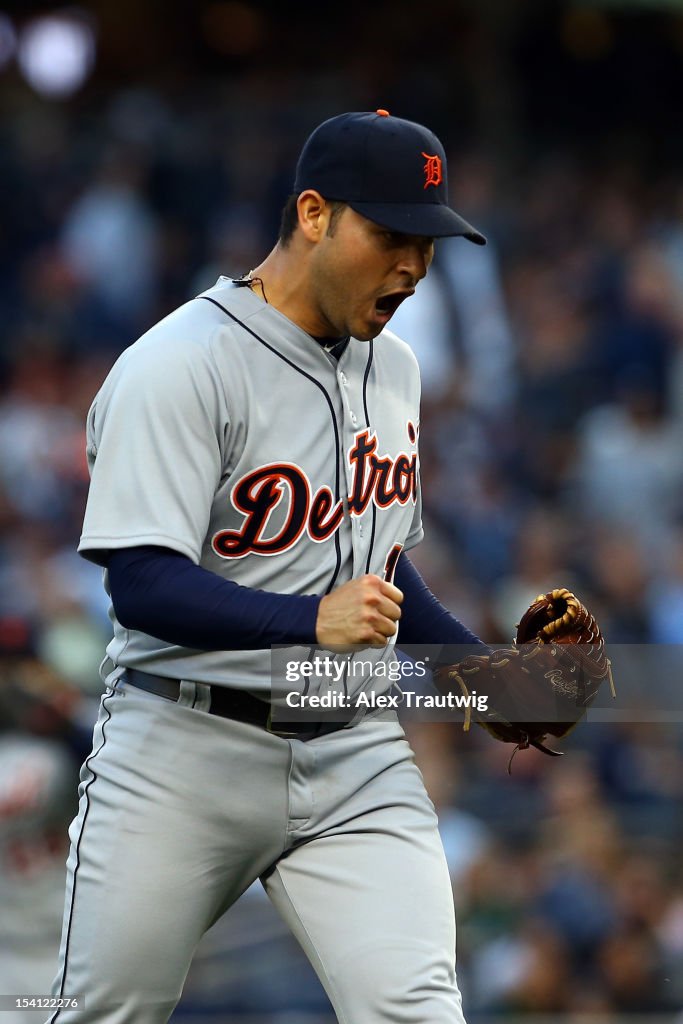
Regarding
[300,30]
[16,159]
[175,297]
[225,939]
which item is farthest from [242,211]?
[225,939]

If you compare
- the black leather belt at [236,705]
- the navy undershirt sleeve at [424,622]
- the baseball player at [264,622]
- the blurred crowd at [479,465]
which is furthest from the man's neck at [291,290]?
the blurred crowd at [479,465]

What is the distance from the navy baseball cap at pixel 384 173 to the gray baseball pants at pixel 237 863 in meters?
0.81

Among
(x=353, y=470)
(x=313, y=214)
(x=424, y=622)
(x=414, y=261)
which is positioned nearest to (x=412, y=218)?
(x=414, y=261)

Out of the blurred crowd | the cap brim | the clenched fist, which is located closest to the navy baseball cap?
the cap brim

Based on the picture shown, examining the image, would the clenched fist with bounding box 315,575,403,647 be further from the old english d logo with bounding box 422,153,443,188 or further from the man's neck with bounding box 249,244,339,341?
the old english d logo with bounding box 422,153,443,188

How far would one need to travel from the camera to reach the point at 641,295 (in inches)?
295

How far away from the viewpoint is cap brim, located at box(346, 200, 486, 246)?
7.93ft

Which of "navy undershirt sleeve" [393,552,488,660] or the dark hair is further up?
the dark hair

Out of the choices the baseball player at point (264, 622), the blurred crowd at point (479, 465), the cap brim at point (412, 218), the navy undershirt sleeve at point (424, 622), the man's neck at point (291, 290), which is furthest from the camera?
the blurred crowd at point (479, 465)

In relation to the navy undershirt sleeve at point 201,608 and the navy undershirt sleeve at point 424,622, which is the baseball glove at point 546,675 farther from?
the navy undershirt sleeve at point 201,608

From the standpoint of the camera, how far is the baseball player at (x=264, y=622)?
7.57 feet

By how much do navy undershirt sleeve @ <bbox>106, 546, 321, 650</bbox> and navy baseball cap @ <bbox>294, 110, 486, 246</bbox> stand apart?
0.62m

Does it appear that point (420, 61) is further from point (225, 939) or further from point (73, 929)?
point (73, 929)

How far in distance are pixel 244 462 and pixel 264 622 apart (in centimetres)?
29
